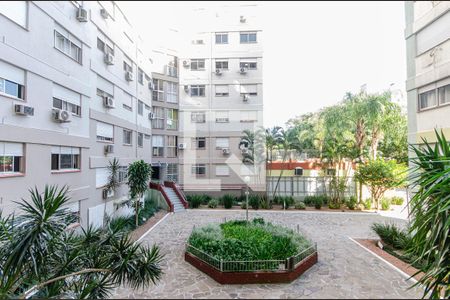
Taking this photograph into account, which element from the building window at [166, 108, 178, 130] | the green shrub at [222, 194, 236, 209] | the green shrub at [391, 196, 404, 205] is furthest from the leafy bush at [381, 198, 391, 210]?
the building window at [166, 108, 178, 130]

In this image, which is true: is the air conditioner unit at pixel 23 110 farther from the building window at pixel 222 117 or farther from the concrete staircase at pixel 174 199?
the building window at pixel 222 117

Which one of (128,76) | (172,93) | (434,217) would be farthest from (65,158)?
(172,93)

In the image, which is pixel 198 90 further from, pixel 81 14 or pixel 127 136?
pixel 81 14

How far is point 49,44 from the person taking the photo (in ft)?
26.2

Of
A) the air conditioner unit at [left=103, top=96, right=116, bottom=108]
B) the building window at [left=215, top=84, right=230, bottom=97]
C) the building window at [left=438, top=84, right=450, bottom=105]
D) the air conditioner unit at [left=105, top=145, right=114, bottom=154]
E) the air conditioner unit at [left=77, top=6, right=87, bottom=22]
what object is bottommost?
the air conditioner unit at [left=105, top=145, right=114, bottom=154]

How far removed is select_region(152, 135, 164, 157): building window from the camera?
1831cm

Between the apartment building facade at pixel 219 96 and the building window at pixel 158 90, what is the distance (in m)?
1.72

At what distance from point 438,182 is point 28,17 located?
1054 cm

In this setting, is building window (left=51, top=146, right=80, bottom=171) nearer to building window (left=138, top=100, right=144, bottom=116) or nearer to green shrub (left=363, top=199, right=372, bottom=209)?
building window (left=138, top=100, right=144, bottom=116)

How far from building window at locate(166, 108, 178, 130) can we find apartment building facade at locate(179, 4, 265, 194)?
28.8 inches

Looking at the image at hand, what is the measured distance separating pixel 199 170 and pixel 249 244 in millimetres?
11824

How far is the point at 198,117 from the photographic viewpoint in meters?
18.9

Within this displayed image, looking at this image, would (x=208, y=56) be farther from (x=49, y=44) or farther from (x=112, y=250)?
(x=112, y=250)

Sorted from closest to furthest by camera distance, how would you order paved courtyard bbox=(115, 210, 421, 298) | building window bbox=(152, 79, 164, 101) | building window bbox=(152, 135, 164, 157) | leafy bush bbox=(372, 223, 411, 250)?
paved courtyard bbox=(115, 210, 421, 298)
leafy bush bbox=(372, 223, 411, 250)
building window bbox=(152, 135, 164, 157)
building window bbox=(152, 79, 164, 101)
